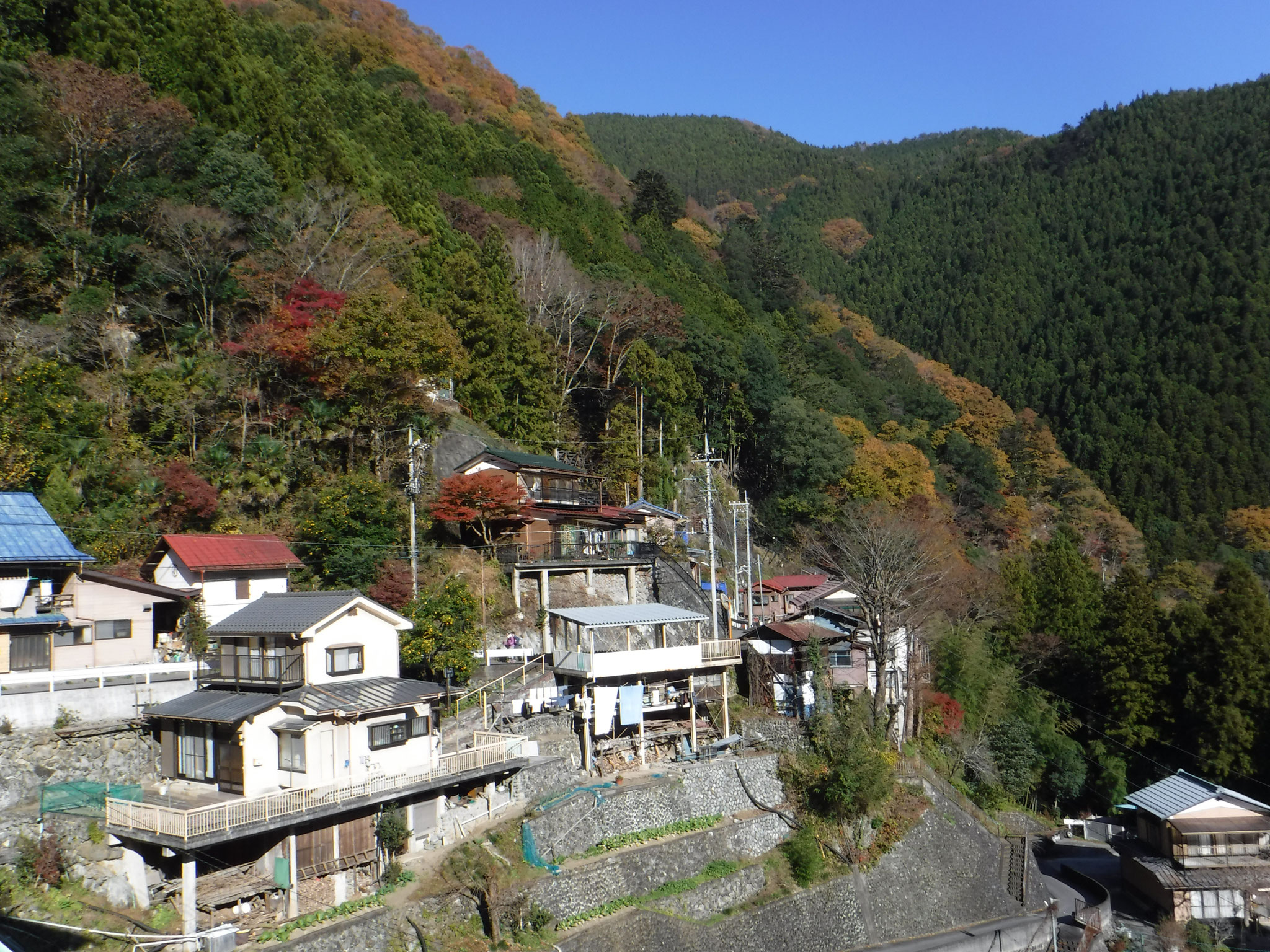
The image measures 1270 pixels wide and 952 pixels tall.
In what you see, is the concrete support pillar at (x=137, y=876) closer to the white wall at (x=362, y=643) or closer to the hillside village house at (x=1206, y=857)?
the white wall at (x=362, y=643)

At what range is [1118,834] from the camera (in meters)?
31.8

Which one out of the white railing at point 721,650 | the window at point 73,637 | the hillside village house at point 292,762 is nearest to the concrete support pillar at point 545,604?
the white railing at point 721,650

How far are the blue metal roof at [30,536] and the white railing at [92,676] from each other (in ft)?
8.19

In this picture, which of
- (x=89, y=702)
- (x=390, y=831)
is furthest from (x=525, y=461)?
(x=89, y=702)

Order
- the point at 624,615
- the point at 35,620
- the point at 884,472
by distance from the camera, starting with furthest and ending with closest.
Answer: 1. the point at 884,472
2. the point at 624,615
3. the point at 35,620

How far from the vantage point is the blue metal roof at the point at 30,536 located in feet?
65.4

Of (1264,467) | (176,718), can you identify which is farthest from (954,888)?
(1264,467)

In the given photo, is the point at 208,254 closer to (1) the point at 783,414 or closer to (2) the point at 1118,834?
(1) the point at 783,414

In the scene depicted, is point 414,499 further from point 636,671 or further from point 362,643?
point 636,671

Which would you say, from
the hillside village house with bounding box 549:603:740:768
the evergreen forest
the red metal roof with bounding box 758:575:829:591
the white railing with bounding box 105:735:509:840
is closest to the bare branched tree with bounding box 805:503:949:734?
the red metal roof with bounding box 758:575:829:591

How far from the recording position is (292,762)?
1745 centimetres

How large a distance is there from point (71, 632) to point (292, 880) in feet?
27.7

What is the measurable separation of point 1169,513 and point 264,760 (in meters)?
68.0

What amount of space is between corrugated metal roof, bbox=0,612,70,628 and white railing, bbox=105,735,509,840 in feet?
17.9
